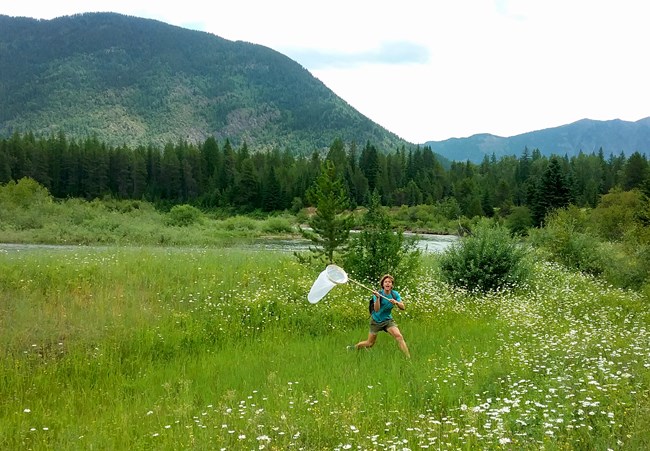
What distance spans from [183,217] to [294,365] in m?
60.8

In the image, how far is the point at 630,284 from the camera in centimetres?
1656

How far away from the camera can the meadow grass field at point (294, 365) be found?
221 inches

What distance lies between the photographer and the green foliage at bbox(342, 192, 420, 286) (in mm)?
15141

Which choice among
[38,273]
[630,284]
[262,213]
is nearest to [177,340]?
[38,273]

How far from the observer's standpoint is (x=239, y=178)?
95500 mm

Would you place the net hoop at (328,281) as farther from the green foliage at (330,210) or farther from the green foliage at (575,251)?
the green foliage at (575,251)

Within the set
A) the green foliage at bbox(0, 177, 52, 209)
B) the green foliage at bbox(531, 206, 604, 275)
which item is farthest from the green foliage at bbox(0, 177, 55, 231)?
the green foliage at bbox(531, 206, 604, 275)

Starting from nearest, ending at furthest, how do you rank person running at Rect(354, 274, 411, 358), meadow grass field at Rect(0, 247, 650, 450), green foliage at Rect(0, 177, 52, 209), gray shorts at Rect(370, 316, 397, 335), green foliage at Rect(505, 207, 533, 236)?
meadow grass field at Rect(0, 247, 650, 450) < person running at Rect(354, 274, 411, 358) < gray shorts at Rect(370, 316, 397, 335) < green foliage at Rect(505, 207, 533, 236) < green foliage at Rect(0, 177, 52, 209)

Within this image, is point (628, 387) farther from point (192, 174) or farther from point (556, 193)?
point (192, 174)

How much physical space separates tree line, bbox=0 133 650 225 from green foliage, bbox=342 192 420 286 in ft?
225

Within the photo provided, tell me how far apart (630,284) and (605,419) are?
42.4 ft

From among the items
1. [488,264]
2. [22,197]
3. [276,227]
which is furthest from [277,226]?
[488,264]

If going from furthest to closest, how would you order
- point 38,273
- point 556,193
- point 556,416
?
point 556,193, point 38,273, point 556,416

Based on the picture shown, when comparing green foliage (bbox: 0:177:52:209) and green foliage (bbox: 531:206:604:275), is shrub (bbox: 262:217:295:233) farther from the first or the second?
green foliage (bbox: 531:206:604:275)
